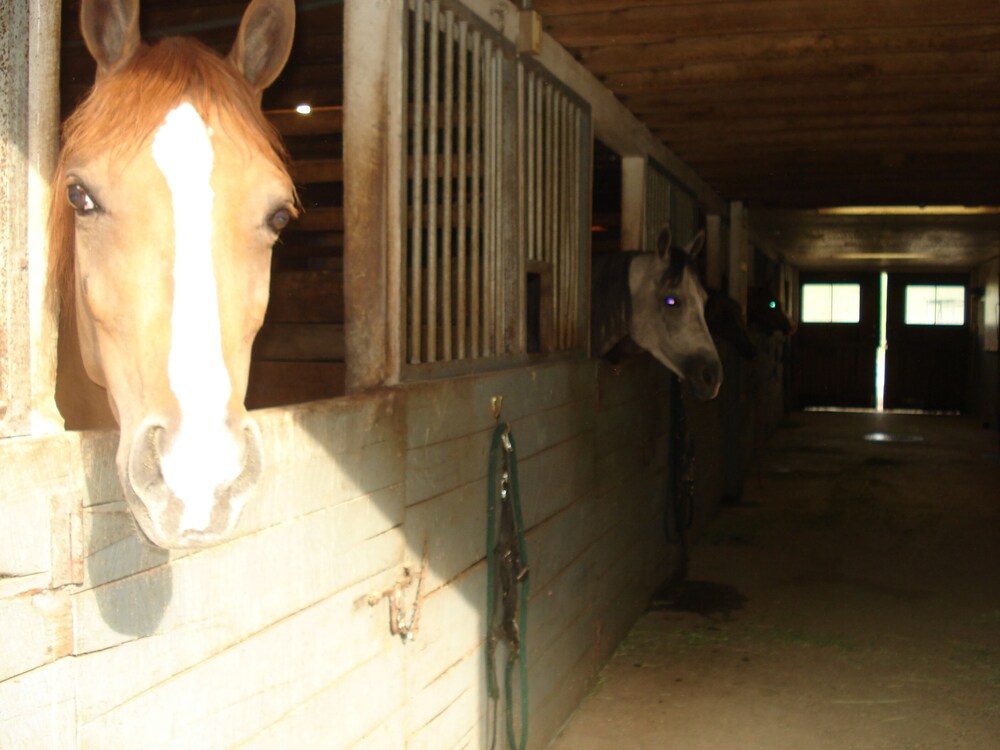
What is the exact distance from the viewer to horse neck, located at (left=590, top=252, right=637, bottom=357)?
4.13 meters

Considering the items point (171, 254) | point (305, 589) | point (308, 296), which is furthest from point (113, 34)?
point (308, 296)

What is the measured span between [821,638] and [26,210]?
394 cm

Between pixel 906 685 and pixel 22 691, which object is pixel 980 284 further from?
pixel 22 691

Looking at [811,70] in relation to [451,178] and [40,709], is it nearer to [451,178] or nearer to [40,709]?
[451,178]

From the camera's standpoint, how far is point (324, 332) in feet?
10.9

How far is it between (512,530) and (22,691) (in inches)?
66.8

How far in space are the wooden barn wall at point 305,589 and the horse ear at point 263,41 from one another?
0.57 metres

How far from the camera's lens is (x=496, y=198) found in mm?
2963

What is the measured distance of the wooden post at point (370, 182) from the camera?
7.10ft

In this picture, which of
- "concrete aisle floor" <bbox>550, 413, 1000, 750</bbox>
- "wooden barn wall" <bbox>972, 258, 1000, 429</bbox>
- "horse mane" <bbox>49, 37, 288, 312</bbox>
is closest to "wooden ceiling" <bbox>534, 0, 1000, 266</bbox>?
"horse mane" <bbox>49, 37, 288, 312</bbox>

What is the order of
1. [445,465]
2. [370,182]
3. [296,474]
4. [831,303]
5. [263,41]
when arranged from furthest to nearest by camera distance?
[831,303], [445,465], [370,182], [296,474], [263,41]

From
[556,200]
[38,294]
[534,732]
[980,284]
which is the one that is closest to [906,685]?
[534,732]

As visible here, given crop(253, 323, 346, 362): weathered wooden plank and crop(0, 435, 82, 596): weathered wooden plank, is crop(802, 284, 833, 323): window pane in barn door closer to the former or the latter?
crop(253, 323, 346, 362): weathered wooden plank

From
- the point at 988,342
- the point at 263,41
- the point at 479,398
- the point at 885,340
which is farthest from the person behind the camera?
the point at 885,340
